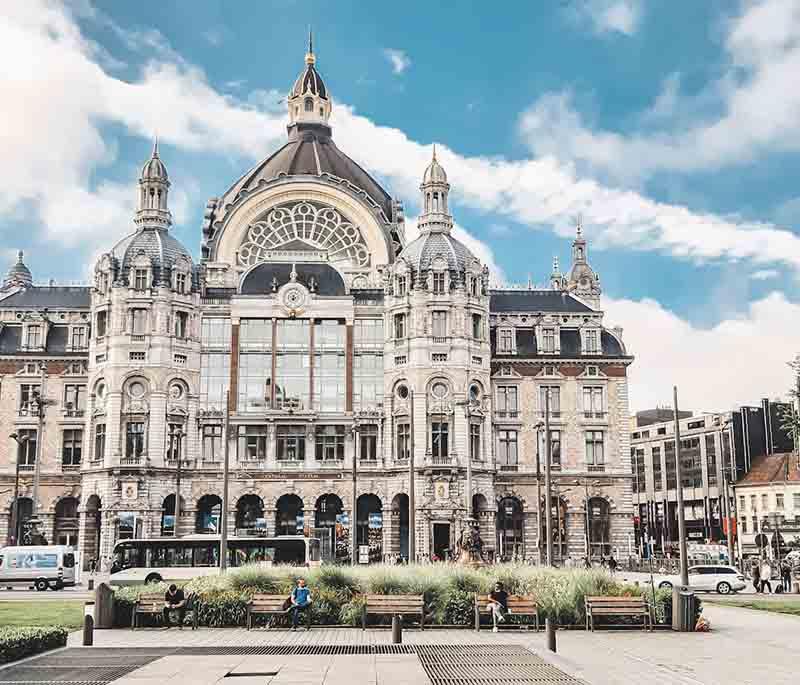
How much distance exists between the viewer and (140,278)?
82562 mm

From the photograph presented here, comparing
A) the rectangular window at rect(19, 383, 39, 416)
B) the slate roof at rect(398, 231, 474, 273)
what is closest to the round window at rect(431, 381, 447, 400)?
the slate roof at rect(398, 231, 474, 273)

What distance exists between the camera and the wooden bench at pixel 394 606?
107ft

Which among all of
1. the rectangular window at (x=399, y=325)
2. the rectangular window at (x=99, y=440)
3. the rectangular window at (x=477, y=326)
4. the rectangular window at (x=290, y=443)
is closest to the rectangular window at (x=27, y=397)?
the rectangular window at (x=99, y=440)

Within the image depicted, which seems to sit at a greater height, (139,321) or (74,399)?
(139,321)

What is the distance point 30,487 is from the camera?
274 feet

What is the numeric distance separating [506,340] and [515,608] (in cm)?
5682

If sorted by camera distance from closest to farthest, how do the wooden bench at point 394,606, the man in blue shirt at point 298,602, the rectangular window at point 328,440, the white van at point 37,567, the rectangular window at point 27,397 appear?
the wooden bench at point 394,606, the man in blue shirt at point 298,602, the white van at point 37,567, the rectangular window at point 328,440, the rectangular window at point 27,397

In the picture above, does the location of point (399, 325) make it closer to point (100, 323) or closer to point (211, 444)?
point (211, 444)

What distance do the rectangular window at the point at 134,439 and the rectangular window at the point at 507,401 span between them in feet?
91.6

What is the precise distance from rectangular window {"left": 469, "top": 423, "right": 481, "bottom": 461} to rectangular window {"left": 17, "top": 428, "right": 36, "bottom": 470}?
34007 mm

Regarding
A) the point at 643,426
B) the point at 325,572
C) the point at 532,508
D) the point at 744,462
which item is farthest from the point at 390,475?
the point at 643,426

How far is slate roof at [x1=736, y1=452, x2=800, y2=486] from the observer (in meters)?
111

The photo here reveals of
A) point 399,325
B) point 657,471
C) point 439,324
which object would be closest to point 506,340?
point 439,324

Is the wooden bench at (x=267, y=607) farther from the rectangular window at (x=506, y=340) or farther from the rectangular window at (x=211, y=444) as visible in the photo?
the rectangular window at (x=506, y=340)
